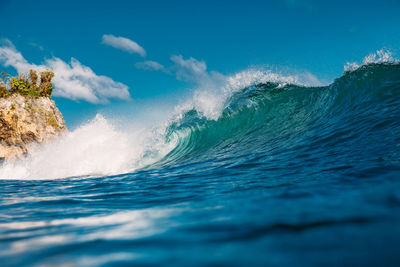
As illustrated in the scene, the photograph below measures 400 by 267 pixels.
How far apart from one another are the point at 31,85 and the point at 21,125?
9.18ft

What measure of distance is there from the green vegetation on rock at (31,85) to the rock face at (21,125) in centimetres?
31

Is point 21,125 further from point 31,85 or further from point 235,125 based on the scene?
point 235,125

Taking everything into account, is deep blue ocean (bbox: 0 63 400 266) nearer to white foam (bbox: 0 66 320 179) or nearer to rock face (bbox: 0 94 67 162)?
white foam (bbox: 0 66 320 179)

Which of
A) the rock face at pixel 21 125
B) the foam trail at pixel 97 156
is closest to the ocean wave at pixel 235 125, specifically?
the foam trail at pixel 97 156

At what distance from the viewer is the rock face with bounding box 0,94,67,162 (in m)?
14.1

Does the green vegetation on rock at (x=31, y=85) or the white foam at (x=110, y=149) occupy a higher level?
the green vegetation on rock at (x=31, y=85)

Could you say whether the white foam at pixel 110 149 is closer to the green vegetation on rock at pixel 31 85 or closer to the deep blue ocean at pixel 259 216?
the deep blue ocean at pixel 259 216

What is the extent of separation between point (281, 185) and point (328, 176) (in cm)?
43

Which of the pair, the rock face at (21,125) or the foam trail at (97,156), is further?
the rock face at (21,125)

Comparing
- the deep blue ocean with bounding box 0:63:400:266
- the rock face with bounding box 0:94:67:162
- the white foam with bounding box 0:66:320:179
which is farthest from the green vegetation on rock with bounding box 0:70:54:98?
the deep blue ocean with bounding box 0:63:400:266

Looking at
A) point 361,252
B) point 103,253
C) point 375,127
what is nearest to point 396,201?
point 361,252

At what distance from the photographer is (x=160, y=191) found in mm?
2467

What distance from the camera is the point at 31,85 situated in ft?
51.1

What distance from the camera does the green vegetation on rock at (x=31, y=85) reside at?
14.6 metres
